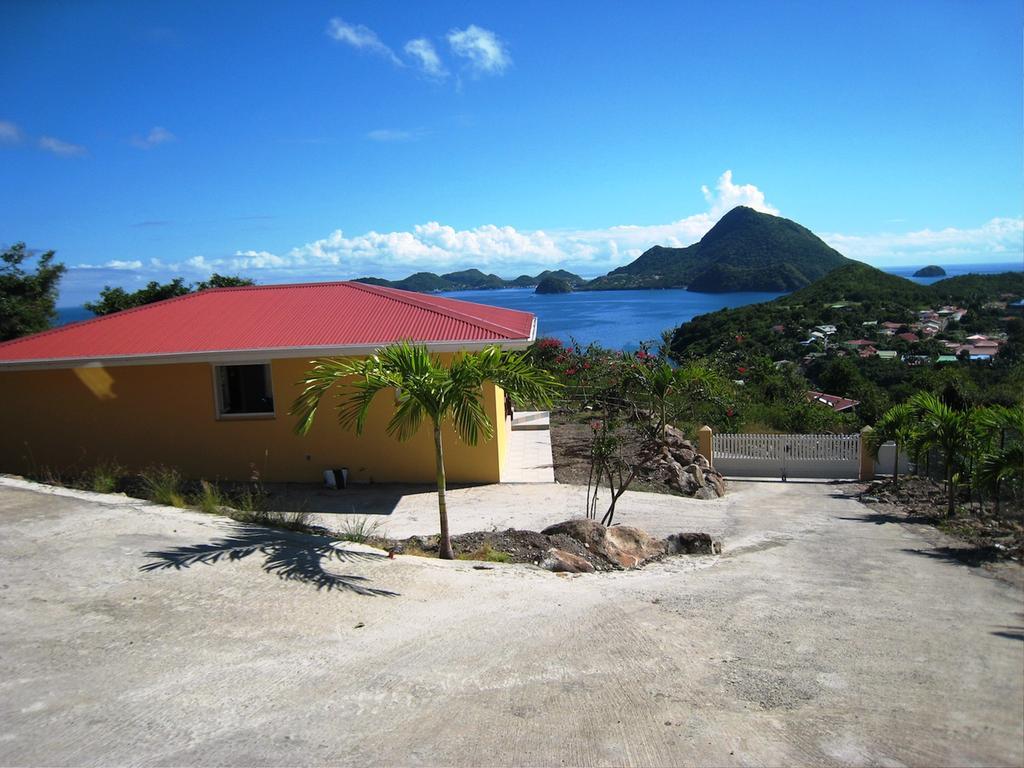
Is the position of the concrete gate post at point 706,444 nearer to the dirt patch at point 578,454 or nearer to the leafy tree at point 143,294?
the dirt patch at point 578,454

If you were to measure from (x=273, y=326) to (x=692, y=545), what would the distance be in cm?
813

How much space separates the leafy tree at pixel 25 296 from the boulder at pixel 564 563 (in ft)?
68.9

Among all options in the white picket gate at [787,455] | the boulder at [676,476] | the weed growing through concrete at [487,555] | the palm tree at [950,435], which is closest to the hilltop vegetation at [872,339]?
the white picket gate at [787,455]

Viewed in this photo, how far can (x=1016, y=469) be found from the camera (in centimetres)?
688

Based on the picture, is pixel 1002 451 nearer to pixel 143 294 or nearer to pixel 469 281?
pixel 143 294

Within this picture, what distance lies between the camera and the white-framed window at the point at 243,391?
11750mm

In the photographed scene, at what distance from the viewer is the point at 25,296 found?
71.7 ft

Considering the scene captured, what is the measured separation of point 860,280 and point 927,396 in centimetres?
4658

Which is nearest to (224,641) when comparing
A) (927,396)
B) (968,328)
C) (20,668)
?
(20,668)

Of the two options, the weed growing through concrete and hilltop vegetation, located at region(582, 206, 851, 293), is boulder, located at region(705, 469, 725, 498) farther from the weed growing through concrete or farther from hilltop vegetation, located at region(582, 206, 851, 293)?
hilltop vegetation, located at region(582, 206, 851, 293)

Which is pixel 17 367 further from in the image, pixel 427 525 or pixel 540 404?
pixel 540 404

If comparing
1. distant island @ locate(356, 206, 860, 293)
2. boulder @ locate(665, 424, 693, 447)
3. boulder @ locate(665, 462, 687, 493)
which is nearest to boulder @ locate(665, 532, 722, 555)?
boulder @ locate(665, 462, 687, 493)

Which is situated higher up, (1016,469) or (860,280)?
(860,280)

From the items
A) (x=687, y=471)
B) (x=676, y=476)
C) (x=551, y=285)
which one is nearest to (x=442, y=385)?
(x=676, y=476)
